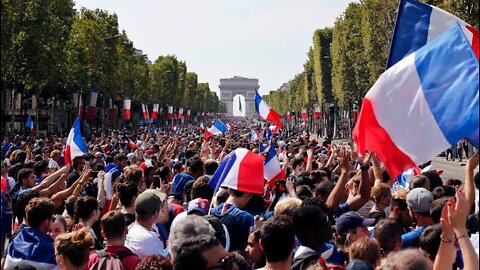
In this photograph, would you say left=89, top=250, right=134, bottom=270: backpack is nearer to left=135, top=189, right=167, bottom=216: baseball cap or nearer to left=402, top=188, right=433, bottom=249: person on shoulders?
left=135, top=189, right=167, bottom=216: baseball cap

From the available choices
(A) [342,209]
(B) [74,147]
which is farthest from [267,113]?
(A) [342,209]

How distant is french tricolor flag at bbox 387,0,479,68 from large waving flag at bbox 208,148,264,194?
6.32ft

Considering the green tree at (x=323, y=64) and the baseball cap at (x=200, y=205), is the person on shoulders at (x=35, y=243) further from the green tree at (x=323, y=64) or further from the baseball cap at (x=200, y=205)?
the green tree at (x=323, y=64)

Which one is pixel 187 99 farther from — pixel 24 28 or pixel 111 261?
pixel 111 261

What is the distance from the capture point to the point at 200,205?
27.3 feet

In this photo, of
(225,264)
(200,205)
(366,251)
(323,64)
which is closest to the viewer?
(225,264)

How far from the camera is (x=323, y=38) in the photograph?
271 ft

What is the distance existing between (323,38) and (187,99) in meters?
53.9

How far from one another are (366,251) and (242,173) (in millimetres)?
2976

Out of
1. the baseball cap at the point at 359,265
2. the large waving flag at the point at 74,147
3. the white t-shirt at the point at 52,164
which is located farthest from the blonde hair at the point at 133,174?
the white t-shirt at the point at 52,164

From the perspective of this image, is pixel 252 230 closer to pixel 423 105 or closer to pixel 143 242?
pixel 143 242

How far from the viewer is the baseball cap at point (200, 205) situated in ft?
26.0

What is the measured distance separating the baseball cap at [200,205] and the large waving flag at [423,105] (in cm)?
229

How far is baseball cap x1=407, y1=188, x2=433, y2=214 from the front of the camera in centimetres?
712
